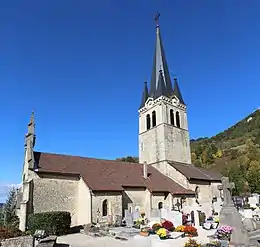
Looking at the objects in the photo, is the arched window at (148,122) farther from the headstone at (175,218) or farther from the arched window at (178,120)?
the headstone at (175,218)

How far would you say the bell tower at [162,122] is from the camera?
32.3 m

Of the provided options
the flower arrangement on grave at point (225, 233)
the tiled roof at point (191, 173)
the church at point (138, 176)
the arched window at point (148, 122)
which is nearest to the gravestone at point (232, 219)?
the flower arrangement on grave at point (225, 233)

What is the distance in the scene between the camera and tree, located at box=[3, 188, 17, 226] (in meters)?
22.3

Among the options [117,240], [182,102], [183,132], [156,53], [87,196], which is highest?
[156,53]

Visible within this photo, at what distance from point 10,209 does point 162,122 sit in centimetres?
1991

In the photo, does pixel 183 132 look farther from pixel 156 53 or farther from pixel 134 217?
pixel 134 217

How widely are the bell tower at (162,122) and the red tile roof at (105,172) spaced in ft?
12.4

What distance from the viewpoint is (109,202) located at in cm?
2147

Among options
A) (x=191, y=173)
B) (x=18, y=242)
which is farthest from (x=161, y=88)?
(x=18, y=242)

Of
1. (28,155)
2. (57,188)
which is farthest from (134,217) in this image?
(28,155)

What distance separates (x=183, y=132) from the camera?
34969mm

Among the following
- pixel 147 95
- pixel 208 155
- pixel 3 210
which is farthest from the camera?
pixel 208 155

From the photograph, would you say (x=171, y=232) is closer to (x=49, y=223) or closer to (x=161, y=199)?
(x=49, y=223)

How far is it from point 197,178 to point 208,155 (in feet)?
162
